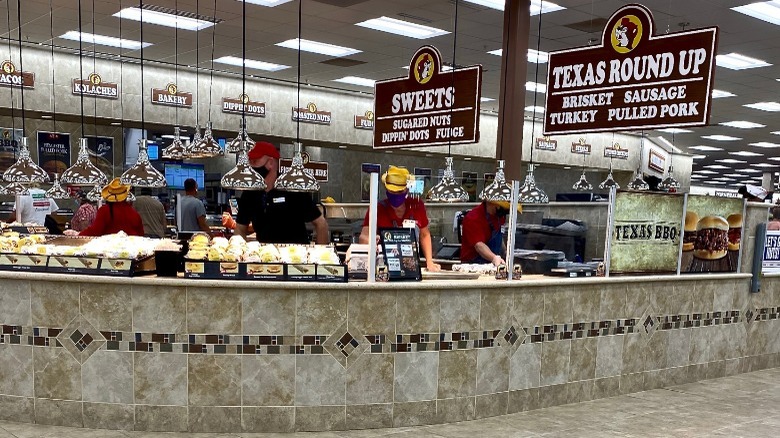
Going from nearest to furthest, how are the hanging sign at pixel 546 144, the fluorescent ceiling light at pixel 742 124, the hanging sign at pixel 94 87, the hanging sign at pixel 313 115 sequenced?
the hanging sign at pixel 94 87 < the hanging sign at pixel 313 115 < the fluorescent ceiling light at pixel 742 124 < the hanging sign at pixel 546 144

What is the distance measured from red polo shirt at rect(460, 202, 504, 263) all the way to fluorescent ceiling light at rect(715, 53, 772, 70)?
619 centimetres

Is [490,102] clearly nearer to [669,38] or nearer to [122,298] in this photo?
[669,38]

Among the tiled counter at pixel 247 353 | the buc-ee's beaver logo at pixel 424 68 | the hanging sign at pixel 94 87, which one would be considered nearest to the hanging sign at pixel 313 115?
the hanging sign at pixel 94 87

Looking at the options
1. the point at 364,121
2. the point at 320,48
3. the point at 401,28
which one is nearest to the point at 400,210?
the point at 401,28

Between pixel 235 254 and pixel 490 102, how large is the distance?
11.8 m

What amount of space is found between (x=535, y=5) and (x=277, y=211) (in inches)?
167

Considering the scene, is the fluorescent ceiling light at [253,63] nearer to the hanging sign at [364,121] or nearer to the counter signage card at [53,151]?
the hanging sign at [364,121]

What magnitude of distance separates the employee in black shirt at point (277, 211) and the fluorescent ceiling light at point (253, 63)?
599cm

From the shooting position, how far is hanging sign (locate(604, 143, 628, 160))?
1853 centimetres

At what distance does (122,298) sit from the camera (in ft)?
14.5

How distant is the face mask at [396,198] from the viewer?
18.9 feet

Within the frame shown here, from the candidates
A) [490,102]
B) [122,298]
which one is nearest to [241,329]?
[122,298]

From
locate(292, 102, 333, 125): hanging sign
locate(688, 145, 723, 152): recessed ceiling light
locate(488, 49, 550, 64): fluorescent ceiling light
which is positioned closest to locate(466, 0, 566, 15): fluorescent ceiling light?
locate(488, 49, 550, 64): fluorescent ceiling light

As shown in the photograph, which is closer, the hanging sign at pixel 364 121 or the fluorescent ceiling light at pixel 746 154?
the hanging sign at pixel 364 121
